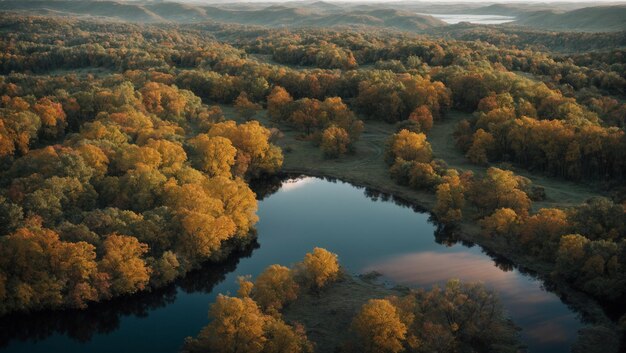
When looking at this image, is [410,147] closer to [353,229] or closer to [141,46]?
[353,229]

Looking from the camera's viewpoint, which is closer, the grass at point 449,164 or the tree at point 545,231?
the grass at point 449,164

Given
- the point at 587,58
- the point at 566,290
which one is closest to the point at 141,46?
the point at 587,58

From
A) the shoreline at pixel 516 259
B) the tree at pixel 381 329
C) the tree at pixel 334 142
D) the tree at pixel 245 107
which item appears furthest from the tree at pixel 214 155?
the tree at pixel 381 329

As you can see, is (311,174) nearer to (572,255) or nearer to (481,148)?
(481,148)

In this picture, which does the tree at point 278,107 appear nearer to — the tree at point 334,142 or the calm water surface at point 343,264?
the tree at point 334,142

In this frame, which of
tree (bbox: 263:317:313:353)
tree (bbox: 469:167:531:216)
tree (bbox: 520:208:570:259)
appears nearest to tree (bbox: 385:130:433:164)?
tree (bbox: 469:167:531:216)
